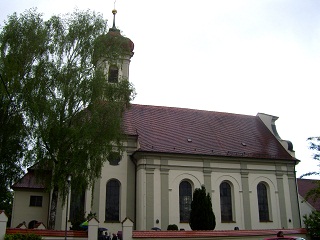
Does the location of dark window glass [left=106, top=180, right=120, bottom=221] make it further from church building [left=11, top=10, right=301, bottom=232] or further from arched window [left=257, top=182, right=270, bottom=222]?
arched window [left=257, top=182, right=270, bottom=222]

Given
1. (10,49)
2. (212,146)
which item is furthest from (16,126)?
(212,146)

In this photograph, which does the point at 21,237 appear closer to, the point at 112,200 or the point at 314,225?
the point at 112,200

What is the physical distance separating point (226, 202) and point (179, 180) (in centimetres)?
450

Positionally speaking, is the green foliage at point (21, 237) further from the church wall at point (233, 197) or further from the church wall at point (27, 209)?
the church wall at point (233, 197)

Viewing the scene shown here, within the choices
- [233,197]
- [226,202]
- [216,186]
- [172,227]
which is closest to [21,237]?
[172,227]

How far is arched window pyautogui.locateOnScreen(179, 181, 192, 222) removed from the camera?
2705 centimetres

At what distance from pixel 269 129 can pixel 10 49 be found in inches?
989

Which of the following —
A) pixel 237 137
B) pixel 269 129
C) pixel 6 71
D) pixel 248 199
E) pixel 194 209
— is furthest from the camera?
pixel 269 129

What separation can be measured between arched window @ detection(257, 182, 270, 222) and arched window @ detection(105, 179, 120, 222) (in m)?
11.7

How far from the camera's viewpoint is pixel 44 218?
89.4 feet

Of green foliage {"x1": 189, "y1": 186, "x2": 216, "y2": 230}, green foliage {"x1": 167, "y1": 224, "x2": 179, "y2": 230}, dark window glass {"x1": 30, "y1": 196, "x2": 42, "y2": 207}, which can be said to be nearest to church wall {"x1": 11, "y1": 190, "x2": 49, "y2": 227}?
→ dark window glass {"x1": 30, "y1": 196, "x2": 42, "y2": 207}

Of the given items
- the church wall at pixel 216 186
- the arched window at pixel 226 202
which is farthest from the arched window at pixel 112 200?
the arched window at pixel 226 202

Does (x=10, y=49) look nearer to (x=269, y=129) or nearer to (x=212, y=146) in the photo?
(x=212, y=146)

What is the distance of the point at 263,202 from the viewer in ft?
98.1
